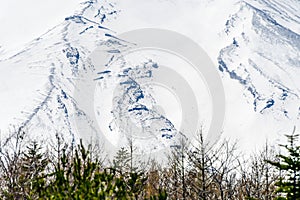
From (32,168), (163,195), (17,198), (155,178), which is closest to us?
(163,195)

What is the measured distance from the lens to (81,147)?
1068 centimetres

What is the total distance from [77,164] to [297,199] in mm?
4413

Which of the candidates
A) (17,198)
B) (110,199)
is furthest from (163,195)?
(17,198)

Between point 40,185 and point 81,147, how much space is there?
1072 millimetres

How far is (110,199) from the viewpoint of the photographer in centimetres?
999

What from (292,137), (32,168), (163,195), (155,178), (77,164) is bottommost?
(163,195)

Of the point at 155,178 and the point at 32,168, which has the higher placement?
the point at 155,178

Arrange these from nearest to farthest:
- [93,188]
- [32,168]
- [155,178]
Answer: [93,188] < [32,168] < [155,178]

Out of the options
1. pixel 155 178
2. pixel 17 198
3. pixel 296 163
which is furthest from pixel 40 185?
pixel 155 178

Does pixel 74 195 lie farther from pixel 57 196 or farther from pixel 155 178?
pixel 155 178

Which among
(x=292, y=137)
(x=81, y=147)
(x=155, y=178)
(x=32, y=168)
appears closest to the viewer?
(x=81, y=147)

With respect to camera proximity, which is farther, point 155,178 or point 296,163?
point 155,178

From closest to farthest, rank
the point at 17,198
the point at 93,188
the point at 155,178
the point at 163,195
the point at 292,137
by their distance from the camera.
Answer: the point at 163,195 → the point at 93,188 → the point at 292,137 → the point at 17,198 → the point at 155,178

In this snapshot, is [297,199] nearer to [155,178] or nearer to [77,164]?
[77,164]
